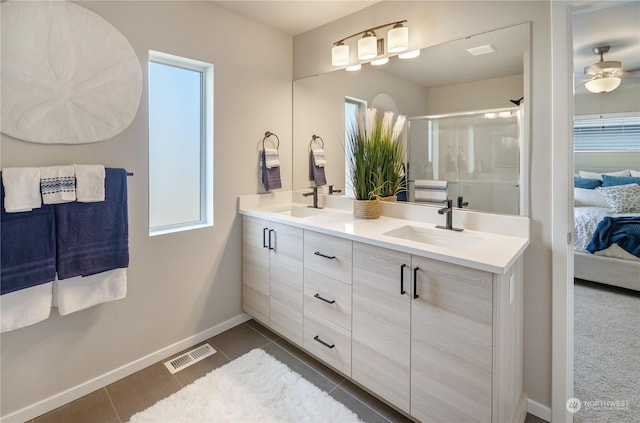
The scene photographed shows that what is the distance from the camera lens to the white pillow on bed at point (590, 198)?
3.75 m

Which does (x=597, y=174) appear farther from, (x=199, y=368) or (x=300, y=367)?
(x=199, y=368)

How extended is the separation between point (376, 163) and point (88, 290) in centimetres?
189

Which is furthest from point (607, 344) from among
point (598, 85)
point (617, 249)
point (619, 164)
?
point (619, 164)

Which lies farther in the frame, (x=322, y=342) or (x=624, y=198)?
(x=624, y=198)

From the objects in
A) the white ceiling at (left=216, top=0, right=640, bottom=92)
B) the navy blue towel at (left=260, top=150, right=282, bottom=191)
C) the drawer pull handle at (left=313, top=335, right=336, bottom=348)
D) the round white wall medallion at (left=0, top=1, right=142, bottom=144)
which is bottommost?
the drawer pull handle at (left=313, top=335, right=336, bottom=348)

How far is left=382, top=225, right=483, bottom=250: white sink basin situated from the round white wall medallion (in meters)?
1.73

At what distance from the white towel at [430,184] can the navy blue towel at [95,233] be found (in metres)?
1.82

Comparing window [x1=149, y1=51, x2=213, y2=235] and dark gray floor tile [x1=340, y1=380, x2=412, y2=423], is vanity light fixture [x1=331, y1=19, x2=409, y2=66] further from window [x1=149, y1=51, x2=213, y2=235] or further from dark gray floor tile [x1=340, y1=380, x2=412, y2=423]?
→ dark gray floor tile [x1=340, y1=380, x2=412, y2=423]

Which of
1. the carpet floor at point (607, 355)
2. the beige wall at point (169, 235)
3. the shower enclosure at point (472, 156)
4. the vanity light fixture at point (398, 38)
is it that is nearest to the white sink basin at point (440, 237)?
the shower enclosure at point (472, 156)

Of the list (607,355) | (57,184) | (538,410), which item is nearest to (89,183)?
(57,184)

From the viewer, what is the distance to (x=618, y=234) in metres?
3.17

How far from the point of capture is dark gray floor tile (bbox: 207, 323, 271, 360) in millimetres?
2197

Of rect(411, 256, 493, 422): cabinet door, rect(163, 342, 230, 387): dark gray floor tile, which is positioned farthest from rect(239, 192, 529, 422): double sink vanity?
rect(163, 342, 230, 387): dark gray floor tile

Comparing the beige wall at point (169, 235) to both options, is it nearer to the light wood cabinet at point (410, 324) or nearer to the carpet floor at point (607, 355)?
the light wood cabinet at point (410, 324)
